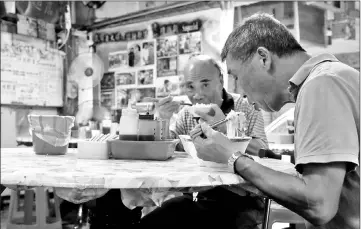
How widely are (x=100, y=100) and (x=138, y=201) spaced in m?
5.46

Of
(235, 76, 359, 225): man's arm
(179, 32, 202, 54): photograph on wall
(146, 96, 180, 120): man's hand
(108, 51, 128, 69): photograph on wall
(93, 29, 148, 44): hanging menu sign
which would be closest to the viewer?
(235, 76, 359, 225): man's arm

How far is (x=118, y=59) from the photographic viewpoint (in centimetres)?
626

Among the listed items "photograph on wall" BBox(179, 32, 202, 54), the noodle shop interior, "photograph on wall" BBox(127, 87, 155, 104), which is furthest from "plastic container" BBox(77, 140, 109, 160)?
"photograph on wall" BBox(127, 87, 155, 104)

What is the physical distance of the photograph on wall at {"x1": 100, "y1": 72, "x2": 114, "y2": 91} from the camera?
6.34 metres

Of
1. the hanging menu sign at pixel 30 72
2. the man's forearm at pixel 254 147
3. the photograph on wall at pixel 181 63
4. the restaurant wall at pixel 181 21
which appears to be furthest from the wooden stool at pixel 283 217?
the hanging menu sign at pixel 30 72

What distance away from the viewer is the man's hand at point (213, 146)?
4.59 feet

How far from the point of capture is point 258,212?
1.98m

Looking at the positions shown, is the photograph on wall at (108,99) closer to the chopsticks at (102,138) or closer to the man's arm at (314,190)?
the chopsticks at (102,138)

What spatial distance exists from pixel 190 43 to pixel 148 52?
0.86m

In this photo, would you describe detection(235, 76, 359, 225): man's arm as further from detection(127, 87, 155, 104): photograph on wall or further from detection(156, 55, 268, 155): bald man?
detection(127, 87, 155, 104): photograph on wall

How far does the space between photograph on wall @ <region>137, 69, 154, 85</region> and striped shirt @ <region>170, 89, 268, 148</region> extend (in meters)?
2.80

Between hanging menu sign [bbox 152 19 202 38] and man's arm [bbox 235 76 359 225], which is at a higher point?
hanging menu sign [bbox 152 19 202 38]

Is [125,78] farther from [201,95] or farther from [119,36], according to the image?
[201,95]

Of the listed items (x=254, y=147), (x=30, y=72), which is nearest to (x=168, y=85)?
(x=30, y=72)
